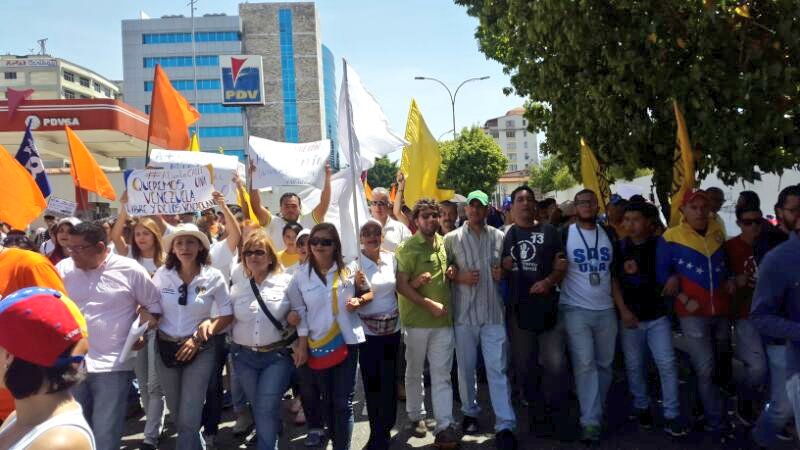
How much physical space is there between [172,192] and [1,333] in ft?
15.0

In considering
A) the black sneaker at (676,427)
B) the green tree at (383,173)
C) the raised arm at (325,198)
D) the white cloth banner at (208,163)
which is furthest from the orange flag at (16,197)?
the green tree at (383,173)

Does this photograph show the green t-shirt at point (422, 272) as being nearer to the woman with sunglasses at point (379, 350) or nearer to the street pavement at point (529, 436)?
the woman with sunglasses at point (379, 350)

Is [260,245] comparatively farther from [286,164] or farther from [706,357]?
[706,357]

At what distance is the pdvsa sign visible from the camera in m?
49.2

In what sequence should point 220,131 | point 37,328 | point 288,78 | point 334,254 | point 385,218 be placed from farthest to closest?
point 288,78 < point 220,131 < point 385,218 < point 334,254 < point 37,328

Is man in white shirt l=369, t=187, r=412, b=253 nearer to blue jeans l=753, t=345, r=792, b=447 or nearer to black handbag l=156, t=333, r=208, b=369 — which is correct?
black handbag l=156, t=333, r=208, b=369

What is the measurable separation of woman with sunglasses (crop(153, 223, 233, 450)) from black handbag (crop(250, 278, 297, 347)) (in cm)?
23

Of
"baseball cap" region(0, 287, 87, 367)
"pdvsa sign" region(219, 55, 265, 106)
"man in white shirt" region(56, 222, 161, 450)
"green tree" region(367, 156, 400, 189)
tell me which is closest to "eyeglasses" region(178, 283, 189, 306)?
"man in white shirt" region(56, 222, 161, 450)

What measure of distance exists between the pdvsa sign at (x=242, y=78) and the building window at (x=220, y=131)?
26.2m

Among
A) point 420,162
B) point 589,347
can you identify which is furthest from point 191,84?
point 589,347

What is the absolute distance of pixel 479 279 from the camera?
5.19m

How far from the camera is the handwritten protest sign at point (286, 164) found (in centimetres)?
618

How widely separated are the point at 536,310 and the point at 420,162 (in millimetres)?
2403

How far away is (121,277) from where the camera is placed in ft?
13.8
